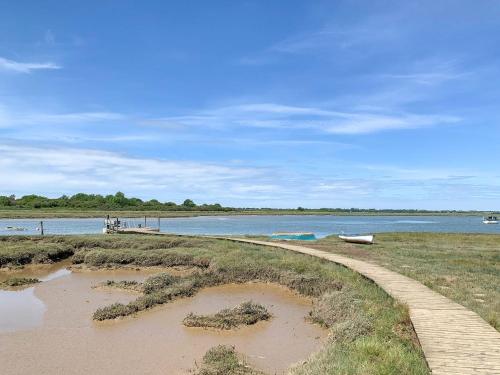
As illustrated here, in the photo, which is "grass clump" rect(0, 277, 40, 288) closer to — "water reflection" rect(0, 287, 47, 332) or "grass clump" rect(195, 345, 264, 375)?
"water reflection" rect(0, 287, 47, 332)

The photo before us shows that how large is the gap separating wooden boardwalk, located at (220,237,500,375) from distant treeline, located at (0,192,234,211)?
145087mm

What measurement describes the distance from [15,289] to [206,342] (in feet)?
42.4

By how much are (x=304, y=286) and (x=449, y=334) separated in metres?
10.7

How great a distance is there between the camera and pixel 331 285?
18.6m

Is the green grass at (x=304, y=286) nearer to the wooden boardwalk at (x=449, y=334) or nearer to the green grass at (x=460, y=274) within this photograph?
the wooden boardwalk at (x=449, y=334)

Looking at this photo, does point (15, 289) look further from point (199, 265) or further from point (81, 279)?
point (199, 265)

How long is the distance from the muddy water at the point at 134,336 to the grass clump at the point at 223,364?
589mm

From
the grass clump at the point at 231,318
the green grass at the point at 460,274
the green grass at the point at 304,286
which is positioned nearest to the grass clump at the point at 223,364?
the green grass at the point at 304,286

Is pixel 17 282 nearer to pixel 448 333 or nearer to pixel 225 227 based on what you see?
pixel 448 333

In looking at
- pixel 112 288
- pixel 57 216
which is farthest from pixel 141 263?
pixel 57 216

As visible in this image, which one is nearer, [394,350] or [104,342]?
[394,350]

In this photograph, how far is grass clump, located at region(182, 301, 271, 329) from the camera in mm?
14672

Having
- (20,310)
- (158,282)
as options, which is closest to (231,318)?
(158,282)

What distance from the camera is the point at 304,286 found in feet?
65.4
